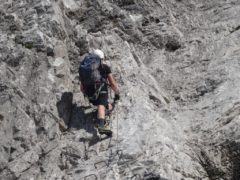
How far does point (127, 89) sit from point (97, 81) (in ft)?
3.43

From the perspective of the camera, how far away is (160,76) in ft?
55.8

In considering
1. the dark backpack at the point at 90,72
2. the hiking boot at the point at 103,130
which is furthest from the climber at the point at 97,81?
the hiking boot at the point at 103,130

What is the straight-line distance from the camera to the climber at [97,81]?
1487 centimetres

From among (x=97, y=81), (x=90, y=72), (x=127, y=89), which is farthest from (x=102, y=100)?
(x=127, y=89)

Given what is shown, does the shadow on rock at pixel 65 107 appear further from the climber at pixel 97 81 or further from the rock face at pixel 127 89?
the climber at pixel 97 81

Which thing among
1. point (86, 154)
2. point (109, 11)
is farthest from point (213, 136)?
point (109, 11)

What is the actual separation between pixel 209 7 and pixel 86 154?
8.84 metres

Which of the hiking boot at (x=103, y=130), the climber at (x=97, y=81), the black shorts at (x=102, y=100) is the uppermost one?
the climber at (x=97, y=81)

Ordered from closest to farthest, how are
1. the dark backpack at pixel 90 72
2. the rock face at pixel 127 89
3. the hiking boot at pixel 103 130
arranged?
1. the rock face at pixel 127 89
2. the hiking boot at pixel 103 130
3. the dark backpack at pixel 90 72

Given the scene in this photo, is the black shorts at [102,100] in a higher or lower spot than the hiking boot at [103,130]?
higher

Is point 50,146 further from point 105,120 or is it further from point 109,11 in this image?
point 109,11

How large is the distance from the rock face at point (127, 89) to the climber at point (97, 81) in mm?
441

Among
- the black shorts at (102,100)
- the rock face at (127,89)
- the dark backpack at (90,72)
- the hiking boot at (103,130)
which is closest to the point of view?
the rock face at (127,89)

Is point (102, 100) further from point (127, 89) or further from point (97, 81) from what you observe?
point (127, 89)
